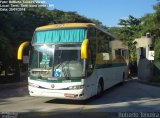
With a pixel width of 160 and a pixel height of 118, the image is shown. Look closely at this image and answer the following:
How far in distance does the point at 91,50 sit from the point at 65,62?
4.78 ft

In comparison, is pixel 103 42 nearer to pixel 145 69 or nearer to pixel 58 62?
pixel 58 62

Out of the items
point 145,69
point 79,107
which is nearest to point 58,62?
point 79,107

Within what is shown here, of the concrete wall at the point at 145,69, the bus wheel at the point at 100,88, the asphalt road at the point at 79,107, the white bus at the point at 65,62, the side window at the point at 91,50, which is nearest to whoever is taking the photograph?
the asphalt road at the point at 79,107

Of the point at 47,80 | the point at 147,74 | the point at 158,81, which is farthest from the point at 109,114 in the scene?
the point at 147,74

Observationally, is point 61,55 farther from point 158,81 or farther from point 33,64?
point 158,81

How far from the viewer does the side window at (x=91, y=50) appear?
51.4 feet

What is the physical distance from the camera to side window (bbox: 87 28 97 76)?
51.4 ft

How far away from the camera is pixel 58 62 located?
1530cm

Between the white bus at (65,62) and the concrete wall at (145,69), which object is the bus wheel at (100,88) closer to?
the white bus at (65,62)

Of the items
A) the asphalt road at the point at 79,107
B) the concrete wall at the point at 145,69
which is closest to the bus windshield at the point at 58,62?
the asphalt road at the point at 79,107

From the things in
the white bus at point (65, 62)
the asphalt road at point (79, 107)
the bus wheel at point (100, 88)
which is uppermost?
the white bus at point (65, 62)

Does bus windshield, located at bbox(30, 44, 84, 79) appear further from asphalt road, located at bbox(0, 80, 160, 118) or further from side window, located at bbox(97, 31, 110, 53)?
side window, located at bbox(97, 31, 110, 53)

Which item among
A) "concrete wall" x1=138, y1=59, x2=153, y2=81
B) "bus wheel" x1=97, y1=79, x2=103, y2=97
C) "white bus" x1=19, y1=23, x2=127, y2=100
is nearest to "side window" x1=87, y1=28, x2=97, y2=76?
"white bus" x1=19, y1=23, x2=127, y2=100

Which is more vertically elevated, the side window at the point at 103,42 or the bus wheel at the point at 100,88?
the side window at the point at 103,42
